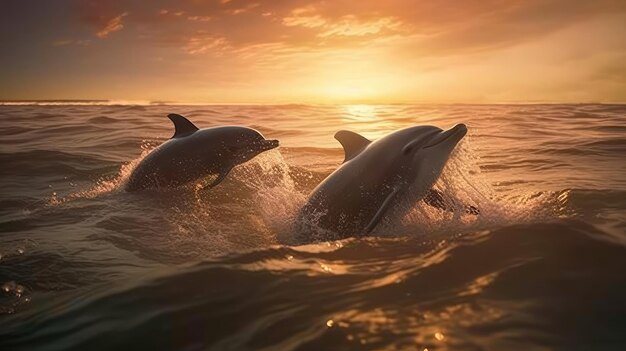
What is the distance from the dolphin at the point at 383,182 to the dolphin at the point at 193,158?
335cm

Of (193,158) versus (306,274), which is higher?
(193,158)

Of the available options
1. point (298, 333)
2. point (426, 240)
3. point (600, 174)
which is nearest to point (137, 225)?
point (426, 240)

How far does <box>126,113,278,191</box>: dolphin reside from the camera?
9.73 m

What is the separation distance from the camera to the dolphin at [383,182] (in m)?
6.49

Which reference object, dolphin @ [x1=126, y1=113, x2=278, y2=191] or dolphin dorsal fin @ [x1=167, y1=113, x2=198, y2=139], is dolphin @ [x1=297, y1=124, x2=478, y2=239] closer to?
dolphin @ [x1=126, y1=113, x2=278, y2=191]

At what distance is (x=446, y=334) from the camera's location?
322 cm

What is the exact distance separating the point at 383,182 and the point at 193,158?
14.5 feet

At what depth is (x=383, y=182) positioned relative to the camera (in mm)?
6520

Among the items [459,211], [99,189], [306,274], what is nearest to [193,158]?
[99,189]

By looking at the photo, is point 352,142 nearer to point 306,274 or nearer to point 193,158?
point 306,274

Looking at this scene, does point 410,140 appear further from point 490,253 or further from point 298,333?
point 298,333

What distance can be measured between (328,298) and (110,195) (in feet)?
23.3

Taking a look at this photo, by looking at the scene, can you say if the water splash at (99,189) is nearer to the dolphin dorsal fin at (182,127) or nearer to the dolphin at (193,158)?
the dolphin at (193,158)

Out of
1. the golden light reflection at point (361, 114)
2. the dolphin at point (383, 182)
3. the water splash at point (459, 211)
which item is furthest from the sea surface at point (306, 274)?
the golden light reflection at point (361, 114)
